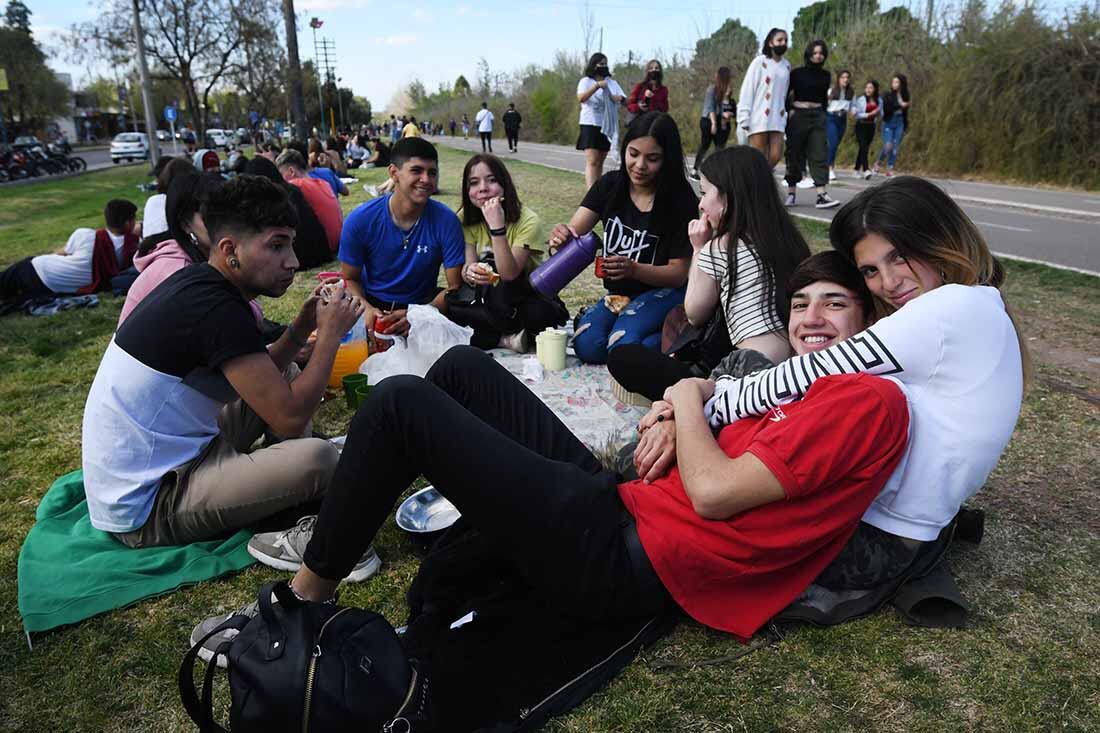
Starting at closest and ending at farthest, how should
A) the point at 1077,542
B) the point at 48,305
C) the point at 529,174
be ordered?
the point at 1077,542 → the point at 48,305 → the point at 529,174

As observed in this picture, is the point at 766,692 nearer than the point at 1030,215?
Yes

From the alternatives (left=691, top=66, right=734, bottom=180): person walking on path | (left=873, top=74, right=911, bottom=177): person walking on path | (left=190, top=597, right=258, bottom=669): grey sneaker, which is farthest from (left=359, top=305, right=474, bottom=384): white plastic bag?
(left=873, top=74, right=911, bottom=177): person walking on path

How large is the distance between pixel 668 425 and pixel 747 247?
1.35 metres

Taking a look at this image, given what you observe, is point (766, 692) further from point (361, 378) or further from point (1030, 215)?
point (1030, 215)

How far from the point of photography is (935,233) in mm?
1872

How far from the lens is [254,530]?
9.02 feet

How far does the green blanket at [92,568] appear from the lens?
7.50 ft

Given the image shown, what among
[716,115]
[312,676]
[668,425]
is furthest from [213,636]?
[716,115]

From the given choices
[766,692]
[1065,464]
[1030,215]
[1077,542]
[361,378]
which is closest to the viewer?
[766,692]

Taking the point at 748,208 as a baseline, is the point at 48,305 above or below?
below

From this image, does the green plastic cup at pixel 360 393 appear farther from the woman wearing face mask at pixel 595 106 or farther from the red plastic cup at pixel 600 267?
the woman wearing face mask at pixel 595 106

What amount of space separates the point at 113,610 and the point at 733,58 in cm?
2451

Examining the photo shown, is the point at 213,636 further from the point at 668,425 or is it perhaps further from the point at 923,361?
the point at 923,361

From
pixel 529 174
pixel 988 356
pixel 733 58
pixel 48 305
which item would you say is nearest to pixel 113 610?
pixel 988 356
